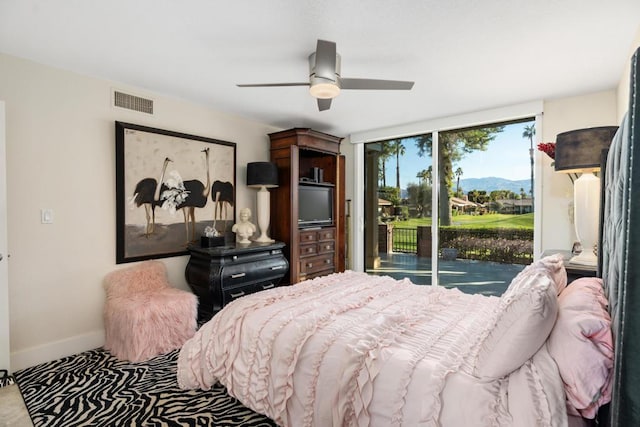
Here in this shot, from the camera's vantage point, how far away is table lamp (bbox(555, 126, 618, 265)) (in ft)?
7.48

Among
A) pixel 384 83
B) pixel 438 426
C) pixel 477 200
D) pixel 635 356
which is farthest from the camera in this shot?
pixel 477 200

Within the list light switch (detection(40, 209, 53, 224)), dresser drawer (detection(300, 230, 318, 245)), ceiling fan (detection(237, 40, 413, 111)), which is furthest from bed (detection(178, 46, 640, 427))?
dresser drawer (detection(300, 230, 318, 245))

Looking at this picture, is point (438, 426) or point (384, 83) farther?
point (384, 83)

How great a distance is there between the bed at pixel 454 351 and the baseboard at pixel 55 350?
136cm

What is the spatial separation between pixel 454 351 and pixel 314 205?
3267mm

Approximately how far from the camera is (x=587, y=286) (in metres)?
1.54

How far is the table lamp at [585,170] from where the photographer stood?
2281 mm

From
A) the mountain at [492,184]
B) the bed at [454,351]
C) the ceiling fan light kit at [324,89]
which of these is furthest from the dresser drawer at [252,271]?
the mountain at [492,184]

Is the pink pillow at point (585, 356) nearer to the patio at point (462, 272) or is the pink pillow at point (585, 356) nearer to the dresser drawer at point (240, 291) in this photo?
the dresser drawer at point (240, 291)

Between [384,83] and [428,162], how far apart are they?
7.62 feet

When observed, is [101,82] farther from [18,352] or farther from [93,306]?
[18,352]

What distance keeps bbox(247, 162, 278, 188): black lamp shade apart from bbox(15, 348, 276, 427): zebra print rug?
6.98 feet

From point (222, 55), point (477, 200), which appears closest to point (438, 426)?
point (222, 55)

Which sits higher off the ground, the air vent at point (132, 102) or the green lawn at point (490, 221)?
the air vent at point (132, 102)
